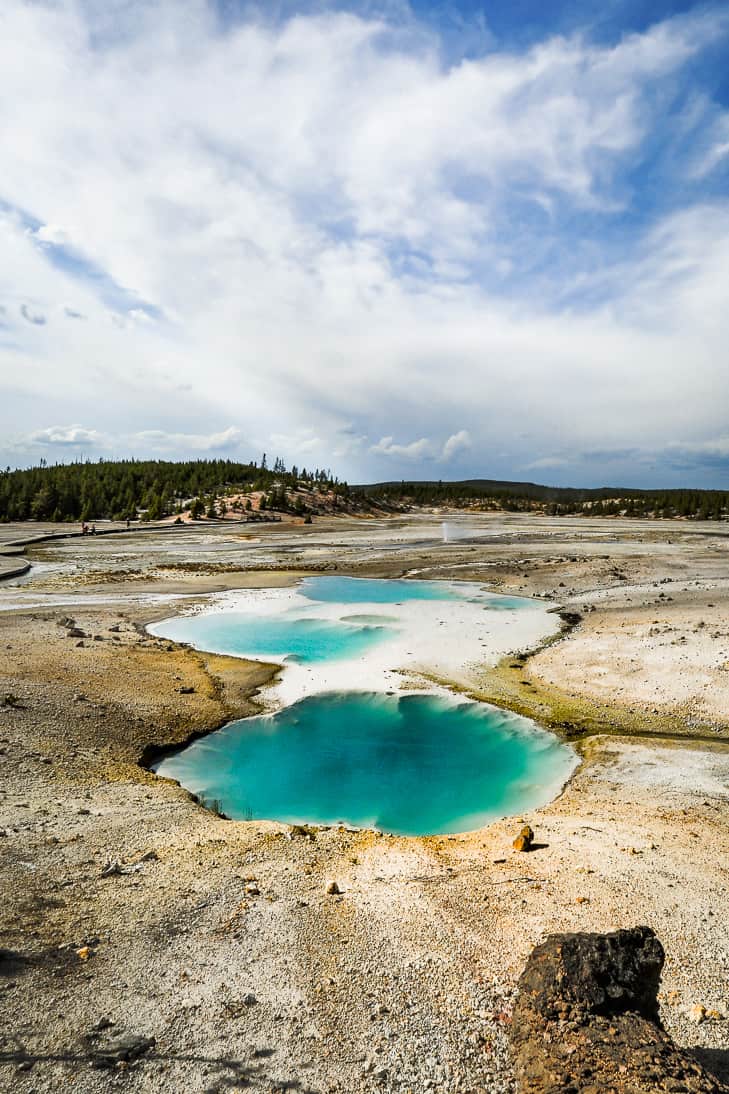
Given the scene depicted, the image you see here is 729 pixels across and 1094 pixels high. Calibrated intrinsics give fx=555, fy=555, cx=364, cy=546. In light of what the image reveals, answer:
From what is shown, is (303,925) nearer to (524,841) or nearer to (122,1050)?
(122,1050)

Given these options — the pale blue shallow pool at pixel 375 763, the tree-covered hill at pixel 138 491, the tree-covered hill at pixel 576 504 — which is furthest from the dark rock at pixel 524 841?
the tree-covered hill at pixel 576 504

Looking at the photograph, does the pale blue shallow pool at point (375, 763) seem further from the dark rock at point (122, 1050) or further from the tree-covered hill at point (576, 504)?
the tree-covered hill at point (576, 504)

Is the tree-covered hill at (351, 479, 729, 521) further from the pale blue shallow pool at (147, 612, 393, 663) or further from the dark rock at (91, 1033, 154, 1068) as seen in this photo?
the dark rock at (91, 1033, 154, 1068)

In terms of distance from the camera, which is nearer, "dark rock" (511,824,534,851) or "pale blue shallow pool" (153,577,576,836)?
"dark rock" (511,824,534,851)

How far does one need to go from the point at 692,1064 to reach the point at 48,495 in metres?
88.4

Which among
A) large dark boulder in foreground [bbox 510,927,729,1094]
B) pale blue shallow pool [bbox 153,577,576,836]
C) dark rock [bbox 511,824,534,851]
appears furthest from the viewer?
pale blue shallow pool [bbox 153,577,576,836]

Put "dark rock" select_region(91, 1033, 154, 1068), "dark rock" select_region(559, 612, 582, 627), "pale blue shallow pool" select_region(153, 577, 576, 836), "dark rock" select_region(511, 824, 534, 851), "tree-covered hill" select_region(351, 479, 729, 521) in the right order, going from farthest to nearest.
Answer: "tree-covered hill" select_region(351, 479, 729, 521), "dark rock" select_region(559, 612, 582, 627), "pale blue shallow pool" select_region(153, 577, 576, 836), "dark rock" select_region(511, 824, 534, 851), "dark rock" select_region(91, 1033, 154, 1068)

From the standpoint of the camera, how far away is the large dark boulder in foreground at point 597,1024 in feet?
11.5

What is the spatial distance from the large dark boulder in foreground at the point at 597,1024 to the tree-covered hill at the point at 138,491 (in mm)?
75119

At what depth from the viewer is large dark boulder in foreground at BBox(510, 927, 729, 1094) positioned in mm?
3510

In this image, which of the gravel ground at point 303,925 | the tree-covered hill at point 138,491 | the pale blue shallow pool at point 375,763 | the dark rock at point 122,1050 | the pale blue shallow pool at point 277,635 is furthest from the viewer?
the tree-covered hill at point 138,491

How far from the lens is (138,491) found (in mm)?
93500

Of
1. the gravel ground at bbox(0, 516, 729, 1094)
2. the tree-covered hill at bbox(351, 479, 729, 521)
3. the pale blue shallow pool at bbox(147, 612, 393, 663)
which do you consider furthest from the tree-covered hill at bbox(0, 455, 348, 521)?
the gravel ground at bbox(0, 516, 729, 1094)

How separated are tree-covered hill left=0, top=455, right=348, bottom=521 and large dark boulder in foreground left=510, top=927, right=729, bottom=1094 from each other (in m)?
75.1
